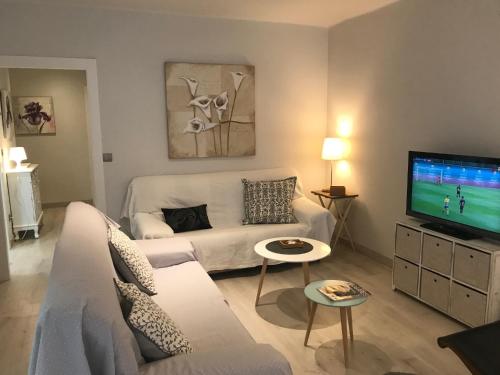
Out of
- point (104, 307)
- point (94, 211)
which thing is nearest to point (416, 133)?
point (94, 211)

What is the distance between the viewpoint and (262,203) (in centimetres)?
421

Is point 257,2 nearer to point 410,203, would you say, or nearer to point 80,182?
point 410,203

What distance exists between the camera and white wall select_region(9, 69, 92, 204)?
675 centimetres

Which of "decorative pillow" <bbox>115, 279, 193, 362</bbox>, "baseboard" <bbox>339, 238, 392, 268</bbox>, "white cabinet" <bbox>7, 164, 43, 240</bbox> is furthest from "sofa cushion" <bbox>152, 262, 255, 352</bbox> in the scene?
"white cabinet" <bbox>7, 164, 43, 240</bbox>

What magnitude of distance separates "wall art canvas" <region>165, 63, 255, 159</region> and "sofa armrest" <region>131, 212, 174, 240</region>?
780mm

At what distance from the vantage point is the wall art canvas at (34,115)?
6652mm

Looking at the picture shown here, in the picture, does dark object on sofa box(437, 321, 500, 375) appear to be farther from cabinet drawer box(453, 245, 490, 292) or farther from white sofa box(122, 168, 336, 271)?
white sofa box(122, 168, 336, 271)

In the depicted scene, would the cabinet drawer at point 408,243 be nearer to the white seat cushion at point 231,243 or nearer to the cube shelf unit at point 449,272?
the cube shelf unit at point 449,272

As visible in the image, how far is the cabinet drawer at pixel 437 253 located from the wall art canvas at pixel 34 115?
6151 mm

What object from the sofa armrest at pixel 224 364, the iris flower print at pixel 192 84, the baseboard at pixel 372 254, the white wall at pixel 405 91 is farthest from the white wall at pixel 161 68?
the sofa armrest at pixel 224 364

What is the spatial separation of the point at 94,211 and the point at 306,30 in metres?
3.24

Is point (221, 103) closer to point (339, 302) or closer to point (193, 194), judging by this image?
point (193, 194)

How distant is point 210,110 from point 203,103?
11 centimetres

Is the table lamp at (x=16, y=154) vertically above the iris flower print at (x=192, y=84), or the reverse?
the iris flower print at (x=192, y=84)
